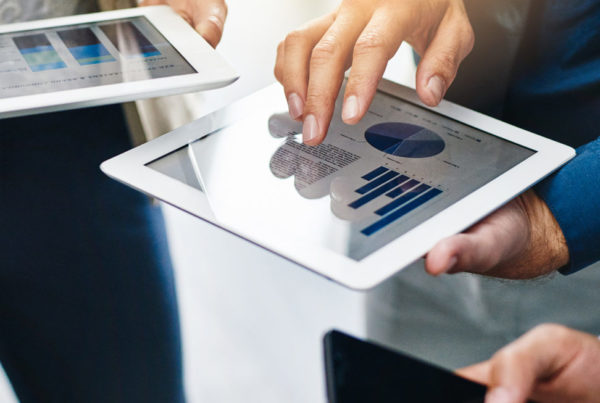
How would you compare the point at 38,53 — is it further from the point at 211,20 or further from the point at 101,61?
the point at 211,20

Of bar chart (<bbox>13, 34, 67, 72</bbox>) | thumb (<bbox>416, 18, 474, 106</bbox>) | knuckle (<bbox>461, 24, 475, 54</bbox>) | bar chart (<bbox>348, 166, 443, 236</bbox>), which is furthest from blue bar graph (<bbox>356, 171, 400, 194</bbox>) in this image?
bar chart (<bbox>13, 34, 67, 72</bbox>)

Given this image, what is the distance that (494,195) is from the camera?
1.57ft

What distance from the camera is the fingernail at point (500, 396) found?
1.08 ft

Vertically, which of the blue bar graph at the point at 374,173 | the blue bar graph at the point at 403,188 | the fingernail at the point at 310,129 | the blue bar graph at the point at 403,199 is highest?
the fingernail at the point at 310,129

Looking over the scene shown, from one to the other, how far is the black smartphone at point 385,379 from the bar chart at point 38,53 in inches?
16.3

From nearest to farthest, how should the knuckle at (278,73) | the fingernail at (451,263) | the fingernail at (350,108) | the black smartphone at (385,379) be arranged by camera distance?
1. the black smartphone at (385,379)
2. the fingernail at (451,263)
3. the fingernail at (350,108)
4. the knuckle at (278,73)

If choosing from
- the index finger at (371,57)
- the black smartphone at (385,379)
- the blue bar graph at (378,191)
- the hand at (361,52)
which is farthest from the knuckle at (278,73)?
the black smartphone at (385,379)

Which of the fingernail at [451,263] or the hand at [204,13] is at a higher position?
the hand at [204,13]

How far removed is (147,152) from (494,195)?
313mm

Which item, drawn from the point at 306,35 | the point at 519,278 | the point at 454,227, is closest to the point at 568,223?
the point at 519,278

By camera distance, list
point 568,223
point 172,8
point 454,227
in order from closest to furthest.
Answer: point 454,227, point 568,223, point 172,8

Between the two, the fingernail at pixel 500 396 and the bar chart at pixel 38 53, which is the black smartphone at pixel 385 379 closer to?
the fingernail at pixel 500 396

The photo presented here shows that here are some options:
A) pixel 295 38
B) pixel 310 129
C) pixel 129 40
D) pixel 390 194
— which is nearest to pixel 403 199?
pixel 390 194

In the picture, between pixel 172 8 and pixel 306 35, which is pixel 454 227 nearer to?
pixel 306 35
